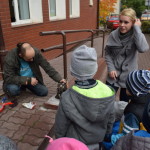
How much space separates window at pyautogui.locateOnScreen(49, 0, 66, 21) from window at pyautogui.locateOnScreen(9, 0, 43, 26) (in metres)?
1.13

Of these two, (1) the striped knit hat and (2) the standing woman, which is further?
(2) the standing woman

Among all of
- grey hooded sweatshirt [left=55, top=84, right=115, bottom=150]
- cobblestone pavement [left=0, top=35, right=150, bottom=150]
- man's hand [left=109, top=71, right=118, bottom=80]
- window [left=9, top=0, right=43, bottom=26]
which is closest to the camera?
grey hooded sweatshirt [left=55, top=84, right=115, bottom=150]

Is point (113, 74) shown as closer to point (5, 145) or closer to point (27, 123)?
point (27, 123)

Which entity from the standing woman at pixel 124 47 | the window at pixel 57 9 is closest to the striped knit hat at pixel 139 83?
the standing woman at pixel 124 47

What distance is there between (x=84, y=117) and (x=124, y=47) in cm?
130

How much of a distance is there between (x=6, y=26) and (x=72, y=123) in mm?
3479

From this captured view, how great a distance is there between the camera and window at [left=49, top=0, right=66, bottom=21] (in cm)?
687

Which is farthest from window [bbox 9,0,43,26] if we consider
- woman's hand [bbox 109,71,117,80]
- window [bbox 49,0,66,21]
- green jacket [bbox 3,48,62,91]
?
woman's hand [bbox 109,71,117,80]

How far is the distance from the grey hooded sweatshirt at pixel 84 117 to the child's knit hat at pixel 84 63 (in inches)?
6.1

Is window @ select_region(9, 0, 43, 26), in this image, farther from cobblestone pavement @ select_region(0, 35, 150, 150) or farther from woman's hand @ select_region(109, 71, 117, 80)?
woman's hand @ select_region(109, 71, 117, 80)

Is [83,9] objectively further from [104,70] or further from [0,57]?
[0,57]

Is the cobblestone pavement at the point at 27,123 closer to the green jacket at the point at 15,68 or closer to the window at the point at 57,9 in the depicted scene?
the green jacket at the point at 15,68

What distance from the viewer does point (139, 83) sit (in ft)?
5.17

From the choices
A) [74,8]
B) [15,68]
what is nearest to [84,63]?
[15,68]
